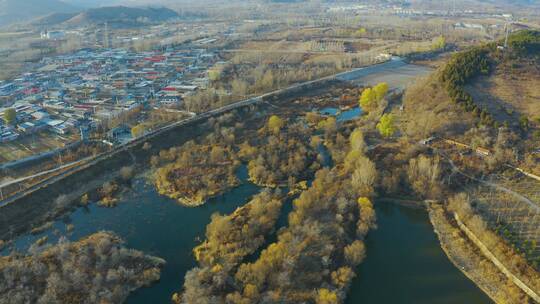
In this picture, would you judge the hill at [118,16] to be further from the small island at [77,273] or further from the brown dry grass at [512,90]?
the small island at [77,273]

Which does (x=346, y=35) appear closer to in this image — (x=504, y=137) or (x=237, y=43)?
(x=237, y=43)

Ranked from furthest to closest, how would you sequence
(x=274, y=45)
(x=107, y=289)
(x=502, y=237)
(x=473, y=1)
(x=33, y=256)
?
(x=473, y=1)
(x=274, y=45)
(x=502, y=237)
(x=33, y=256)
(x=107, y=289)

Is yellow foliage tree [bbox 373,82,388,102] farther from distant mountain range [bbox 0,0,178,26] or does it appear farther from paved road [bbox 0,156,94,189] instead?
distant mountain range [bbox 0,0,178,26]

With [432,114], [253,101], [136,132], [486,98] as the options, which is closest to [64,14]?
[253,101]

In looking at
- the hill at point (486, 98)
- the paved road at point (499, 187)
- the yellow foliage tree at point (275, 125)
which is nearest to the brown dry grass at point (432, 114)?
the hill at point (486, 98)

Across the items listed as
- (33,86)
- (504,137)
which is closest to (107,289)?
(504,137)
